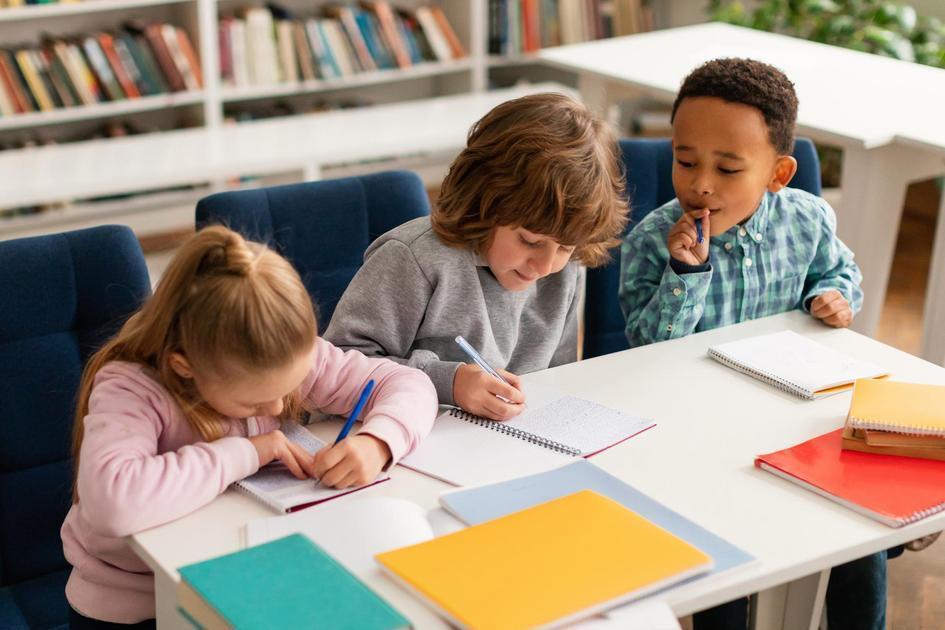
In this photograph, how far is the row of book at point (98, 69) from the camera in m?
3.98

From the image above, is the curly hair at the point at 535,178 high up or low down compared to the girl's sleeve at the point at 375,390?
up

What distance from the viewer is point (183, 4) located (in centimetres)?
429

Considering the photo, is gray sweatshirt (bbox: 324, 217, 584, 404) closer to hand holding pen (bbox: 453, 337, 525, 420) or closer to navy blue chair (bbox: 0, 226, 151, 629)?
hand holding pen (bbox: 453, 337, 525, 420)

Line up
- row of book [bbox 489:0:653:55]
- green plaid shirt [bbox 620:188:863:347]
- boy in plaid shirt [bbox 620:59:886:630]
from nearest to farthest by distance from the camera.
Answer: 1. boy in plaid shirt [bbox 620:59:886:630]
2. green plaid shirt [bbox 620:188:863:347]
3. row of book [bbox 489:0:653:55]

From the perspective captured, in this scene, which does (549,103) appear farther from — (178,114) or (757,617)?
(178,114)

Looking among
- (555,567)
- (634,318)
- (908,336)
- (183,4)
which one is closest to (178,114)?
(183,4)

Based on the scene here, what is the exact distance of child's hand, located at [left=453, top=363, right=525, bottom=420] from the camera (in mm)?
1563

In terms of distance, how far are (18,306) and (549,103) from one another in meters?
0.79

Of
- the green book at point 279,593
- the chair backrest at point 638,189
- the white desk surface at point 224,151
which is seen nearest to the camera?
the green book at point 279,593

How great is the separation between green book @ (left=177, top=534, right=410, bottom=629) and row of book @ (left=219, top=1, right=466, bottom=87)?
3.40 metres

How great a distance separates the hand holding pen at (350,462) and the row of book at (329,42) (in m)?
3.19

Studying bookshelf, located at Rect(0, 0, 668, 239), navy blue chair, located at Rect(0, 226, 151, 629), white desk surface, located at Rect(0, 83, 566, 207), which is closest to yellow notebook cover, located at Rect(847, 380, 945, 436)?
navy blue chair, located at Rect(0, 226, 151, 629)

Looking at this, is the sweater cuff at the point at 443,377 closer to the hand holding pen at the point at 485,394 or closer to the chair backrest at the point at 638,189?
the hand holding pen at the point at 485,394

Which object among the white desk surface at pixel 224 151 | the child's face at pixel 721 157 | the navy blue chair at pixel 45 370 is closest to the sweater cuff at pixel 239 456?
the navy blue chair at pixel 45 370
